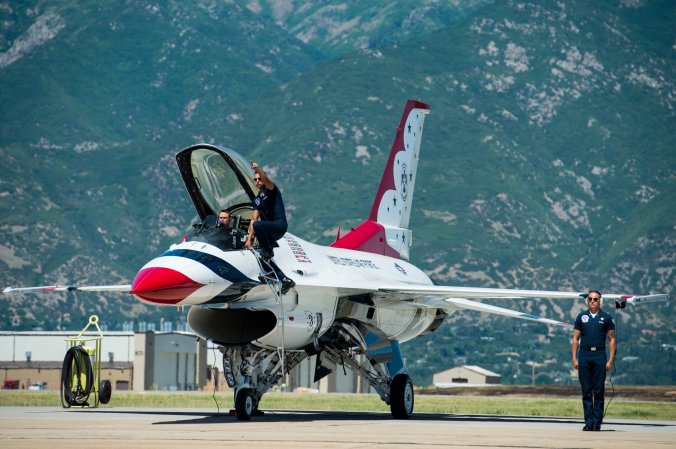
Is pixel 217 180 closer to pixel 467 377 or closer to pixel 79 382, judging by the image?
pixel 79 382

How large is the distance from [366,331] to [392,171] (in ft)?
20.4

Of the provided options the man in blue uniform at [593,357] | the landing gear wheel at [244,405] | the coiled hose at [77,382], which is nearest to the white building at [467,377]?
the coiled hose at [77,382]

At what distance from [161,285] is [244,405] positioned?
3473mm

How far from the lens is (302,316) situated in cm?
2405

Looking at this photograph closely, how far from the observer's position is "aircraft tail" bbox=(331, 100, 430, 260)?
30.1 m

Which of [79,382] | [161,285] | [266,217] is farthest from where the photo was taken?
[79,382]

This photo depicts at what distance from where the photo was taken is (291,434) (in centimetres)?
1850

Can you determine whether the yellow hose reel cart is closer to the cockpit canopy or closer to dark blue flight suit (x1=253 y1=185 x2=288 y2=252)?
the cockpit canopy

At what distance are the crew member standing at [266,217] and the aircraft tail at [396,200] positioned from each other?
642 cm

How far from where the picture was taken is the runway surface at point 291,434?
16.6 metres

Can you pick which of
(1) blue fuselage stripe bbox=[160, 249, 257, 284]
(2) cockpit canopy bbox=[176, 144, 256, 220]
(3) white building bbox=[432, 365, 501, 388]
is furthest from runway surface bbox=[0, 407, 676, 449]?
(3) white building bbox=[432, 365, 501, 388]

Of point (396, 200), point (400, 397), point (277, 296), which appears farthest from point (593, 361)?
point (396, 200)

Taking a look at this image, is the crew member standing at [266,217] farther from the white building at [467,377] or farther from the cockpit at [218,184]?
the white building at [467,377]

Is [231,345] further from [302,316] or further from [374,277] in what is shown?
[374,277]
